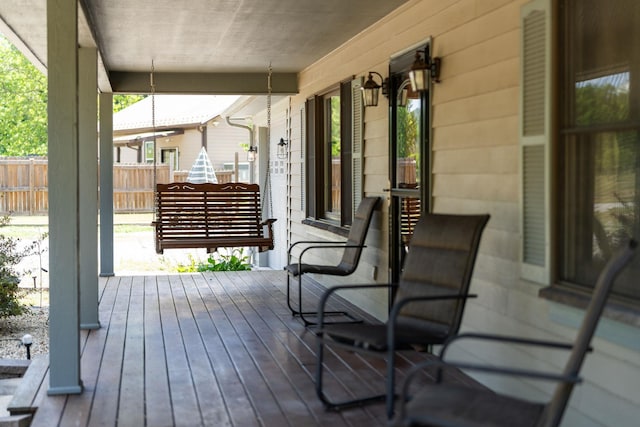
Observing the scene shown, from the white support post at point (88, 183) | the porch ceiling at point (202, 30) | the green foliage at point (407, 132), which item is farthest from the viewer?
the white support post at point (88, 183)

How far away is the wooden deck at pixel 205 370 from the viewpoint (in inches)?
147

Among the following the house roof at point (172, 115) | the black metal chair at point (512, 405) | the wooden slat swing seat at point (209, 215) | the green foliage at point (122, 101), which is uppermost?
the green foliage at point (122, 101)

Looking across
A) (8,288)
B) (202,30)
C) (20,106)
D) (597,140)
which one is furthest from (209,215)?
(20,106)

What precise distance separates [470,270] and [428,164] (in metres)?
1.37

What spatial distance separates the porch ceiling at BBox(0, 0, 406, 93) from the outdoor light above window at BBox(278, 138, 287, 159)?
6.55 feet

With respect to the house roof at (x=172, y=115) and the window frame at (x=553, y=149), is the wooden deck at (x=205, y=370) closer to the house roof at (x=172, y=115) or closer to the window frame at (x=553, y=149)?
the window frame at (x=553, y=149)

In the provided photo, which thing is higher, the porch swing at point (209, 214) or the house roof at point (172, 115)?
the house roof at point (172, 115)

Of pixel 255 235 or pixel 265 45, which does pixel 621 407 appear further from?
pixel 255 235

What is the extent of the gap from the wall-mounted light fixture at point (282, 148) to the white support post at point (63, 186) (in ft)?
20.5

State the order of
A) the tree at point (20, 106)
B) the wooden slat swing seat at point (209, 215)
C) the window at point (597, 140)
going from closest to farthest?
the window at point (597, 140)
the wooden slat swing seat at point (209, 215)
the tree at point (20, 106)

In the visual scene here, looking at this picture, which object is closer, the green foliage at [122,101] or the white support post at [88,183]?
the white support post at [88,183]

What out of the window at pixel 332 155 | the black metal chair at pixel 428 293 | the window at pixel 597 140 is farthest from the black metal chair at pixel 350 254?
the window at pixel 597 140

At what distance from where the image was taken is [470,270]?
3.73 meters

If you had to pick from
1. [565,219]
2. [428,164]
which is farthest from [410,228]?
[565,219]
